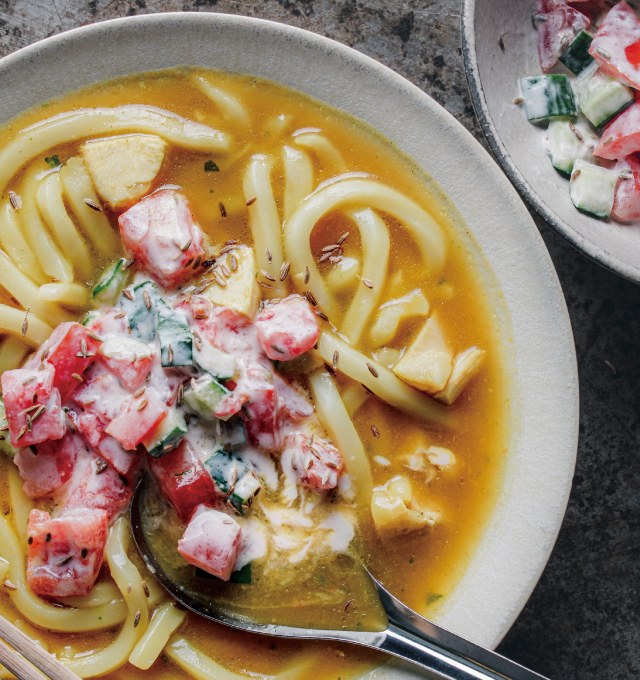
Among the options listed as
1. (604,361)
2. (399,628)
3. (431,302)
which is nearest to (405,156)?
(431,302)

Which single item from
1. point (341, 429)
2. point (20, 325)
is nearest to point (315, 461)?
point (341, 429)

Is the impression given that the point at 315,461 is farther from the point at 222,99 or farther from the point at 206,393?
the point at 222,99

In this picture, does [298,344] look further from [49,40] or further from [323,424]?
[49,40]

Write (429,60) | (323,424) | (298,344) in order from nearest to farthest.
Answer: (298,344) → (323,424) → (429,60)

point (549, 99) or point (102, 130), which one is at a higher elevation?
point (102, 130)

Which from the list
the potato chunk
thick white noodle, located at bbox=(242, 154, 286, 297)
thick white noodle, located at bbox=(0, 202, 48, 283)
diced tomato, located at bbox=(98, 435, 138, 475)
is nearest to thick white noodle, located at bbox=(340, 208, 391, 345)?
thick white noodle, located at bbox=(242, 154, 286, 297)

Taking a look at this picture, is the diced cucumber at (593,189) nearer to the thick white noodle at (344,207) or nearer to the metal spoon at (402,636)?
the thick white noodle at (344,207)

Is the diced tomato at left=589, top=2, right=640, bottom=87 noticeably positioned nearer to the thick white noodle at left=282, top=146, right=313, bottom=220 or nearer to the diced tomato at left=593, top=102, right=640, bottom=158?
the diced tomato at left=593, top=102, right=640, bottom=158
